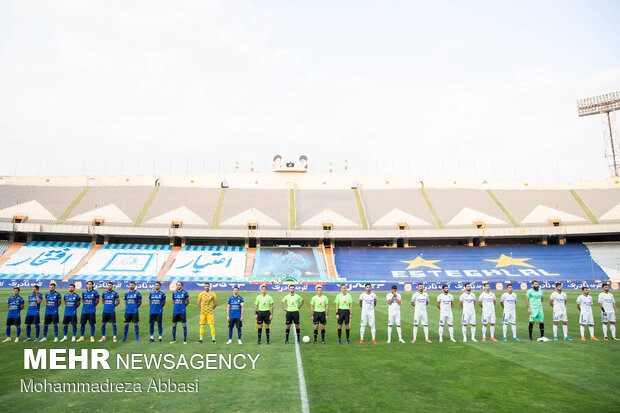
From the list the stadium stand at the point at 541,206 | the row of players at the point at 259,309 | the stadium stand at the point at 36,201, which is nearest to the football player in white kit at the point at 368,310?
the row of players at the point at 259,309

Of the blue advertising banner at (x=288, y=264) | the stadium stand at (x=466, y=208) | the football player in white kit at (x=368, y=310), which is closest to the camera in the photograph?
the football player in white kit at (x=368, y=310)

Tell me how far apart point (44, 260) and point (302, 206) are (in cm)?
3199

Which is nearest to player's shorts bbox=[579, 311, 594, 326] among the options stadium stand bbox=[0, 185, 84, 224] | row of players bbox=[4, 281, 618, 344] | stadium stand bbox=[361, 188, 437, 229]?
row of players bbox=[4, 281, 618, 344]

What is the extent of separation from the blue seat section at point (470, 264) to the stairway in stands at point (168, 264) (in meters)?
19.8

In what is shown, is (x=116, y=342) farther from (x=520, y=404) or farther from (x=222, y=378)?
(x=520, y=404)

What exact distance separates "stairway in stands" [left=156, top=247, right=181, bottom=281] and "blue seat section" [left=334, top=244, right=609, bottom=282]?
1976cm

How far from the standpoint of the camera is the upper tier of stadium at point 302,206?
49.9 m

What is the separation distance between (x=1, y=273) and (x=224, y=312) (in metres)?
33.3

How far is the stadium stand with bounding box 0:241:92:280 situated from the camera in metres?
40.2

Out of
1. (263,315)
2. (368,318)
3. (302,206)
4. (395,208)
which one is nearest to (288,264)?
(302,206)

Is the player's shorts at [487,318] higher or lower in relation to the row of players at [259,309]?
lower

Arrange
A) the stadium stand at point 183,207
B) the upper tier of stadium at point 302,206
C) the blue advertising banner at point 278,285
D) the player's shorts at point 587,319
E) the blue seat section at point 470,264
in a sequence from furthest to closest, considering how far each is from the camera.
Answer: the stadium stand at point 183,207 → the upper tier of stadium at point 302,206 → the blue seat section at point 470,264 → the blue advertising banner at point 278,285 → the player's shorts at point 587,319

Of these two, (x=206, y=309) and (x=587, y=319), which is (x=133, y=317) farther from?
(x=587, y=319)

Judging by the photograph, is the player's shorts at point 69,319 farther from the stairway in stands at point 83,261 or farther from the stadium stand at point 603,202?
the stadium stand at point 603,202
